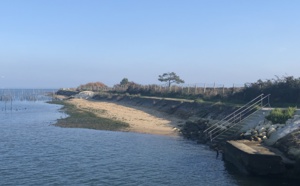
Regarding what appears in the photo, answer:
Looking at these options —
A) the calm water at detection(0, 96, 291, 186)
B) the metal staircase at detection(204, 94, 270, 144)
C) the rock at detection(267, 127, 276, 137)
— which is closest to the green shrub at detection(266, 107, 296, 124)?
the rock at detection(267, 127, 276, 137)

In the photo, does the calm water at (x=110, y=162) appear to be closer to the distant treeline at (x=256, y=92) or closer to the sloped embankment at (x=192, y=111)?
the sloped embankment at (x=192, y=111)

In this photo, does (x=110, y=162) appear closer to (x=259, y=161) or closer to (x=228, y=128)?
(x=259, y=161)

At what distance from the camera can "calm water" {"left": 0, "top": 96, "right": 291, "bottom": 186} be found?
17.7 m

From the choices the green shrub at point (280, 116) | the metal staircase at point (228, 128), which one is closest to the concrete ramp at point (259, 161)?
the green shrub at point (280, 116)

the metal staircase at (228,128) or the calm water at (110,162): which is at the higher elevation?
the metal staircase at (228,128)

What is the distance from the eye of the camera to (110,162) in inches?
846

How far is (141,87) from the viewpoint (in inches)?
3538

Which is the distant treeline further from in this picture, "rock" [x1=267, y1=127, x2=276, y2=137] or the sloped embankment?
"rock" [x1=267, y1=127, x2=276, y2=137]

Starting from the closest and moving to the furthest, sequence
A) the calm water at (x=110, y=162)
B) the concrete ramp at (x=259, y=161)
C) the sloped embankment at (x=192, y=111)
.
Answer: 1. the calm water at (x=110, y=162)
2. the concrete ramp at (x=259, y=161)
3. the sloped embankment at (x=192, y=111)

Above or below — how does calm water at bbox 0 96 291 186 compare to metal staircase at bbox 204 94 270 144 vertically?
below

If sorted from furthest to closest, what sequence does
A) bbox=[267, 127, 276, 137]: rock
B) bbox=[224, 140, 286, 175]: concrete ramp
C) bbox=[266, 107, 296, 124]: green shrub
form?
bbox=[266, 107, 296, 124]: green shrub → bbox=[267, 127, 276, 137]: rock → bbox=[224, 140, 286, 175]: concrete ramp

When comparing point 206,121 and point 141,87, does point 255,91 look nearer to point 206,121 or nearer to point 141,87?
point 206,121

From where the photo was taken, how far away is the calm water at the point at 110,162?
1772 cm

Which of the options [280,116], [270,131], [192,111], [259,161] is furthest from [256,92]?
[259,161]
